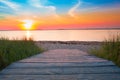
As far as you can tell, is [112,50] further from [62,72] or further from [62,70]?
[62,72]

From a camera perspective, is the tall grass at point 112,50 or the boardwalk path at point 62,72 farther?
the tall grass at point 112,50

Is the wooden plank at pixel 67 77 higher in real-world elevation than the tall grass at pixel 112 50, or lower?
lower

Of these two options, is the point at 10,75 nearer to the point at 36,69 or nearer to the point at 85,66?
the point at 36,69

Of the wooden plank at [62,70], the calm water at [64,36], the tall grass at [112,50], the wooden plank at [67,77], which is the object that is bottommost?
the wooden plank at [67,77]

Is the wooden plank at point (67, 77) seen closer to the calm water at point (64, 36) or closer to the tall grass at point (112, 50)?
the tall grass at point (112, 50)

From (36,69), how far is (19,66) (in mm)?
429

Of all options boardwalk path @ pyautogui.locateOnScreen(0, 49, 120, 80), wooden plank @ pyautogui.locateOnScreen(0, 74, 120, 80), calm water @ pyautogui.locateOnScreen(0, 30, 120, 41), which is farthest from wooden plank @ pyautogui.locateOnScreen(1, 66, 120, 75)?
calm water @ pyautogui.locateOnScreen(0, 30, 120, 41)

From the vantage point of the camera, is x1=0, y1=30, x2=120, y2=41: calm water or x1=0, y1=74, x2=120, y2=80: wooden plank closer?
x1=0, y1=74, x2=120, y2=80: wooden plank

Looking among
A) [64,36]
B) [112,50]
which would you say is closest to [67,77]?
[112,50]

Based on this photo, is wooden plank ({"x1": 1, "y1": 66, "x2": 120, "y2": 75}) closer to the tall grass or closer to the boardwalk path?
the boardwalk path

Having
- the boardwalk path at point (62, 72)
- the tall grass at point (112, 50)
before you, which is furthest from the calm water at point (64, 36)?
the boardwalk path at point (62, 72)

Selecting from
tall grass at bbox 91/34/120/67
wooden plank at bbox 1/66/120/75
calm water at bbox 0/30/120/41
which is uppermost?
calm water at bbox 0/30/120/41

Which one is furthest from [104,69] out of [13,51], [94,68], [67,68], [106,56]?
[13,51]

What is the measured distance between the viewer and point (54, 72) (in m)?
3.95
